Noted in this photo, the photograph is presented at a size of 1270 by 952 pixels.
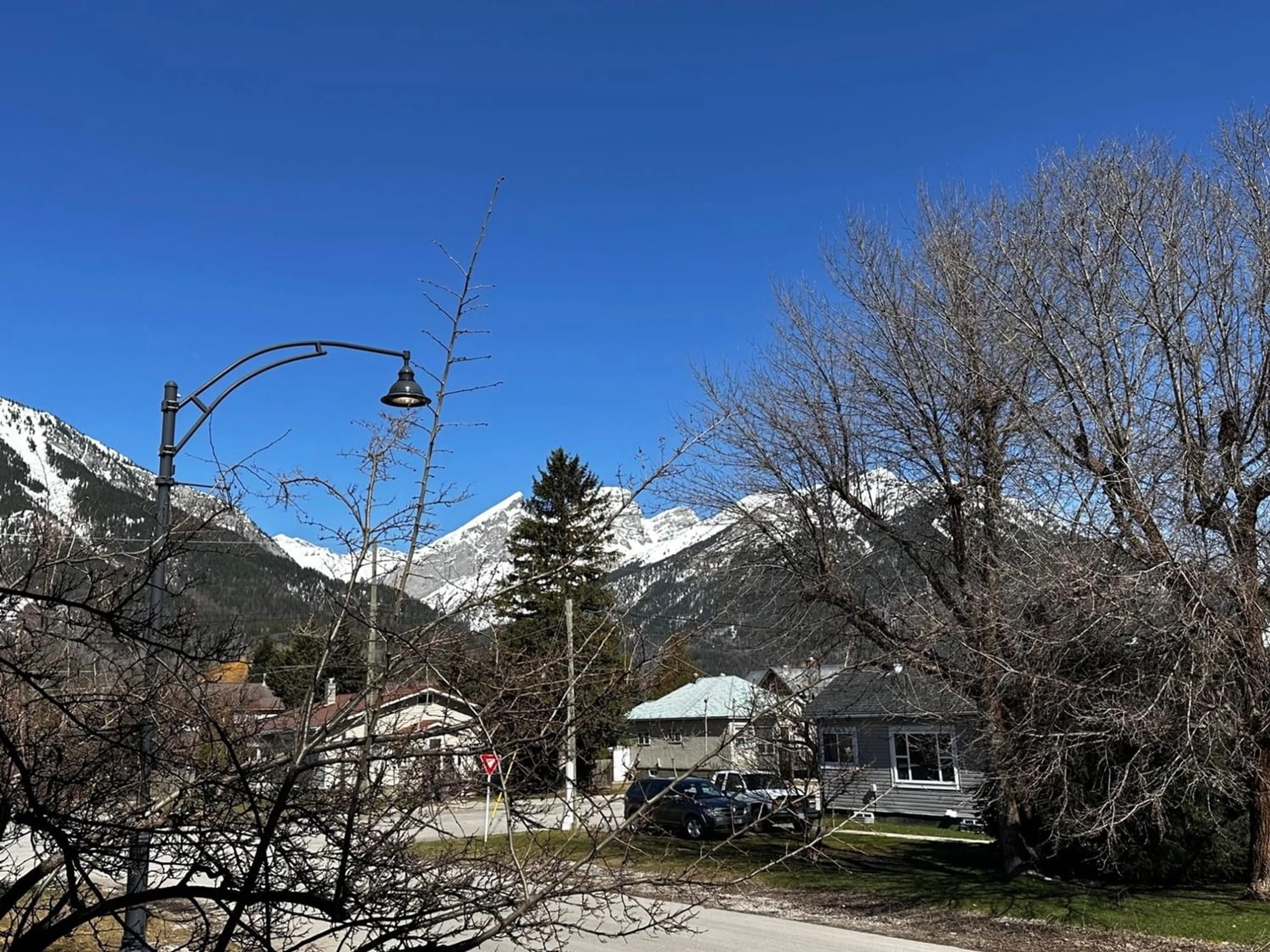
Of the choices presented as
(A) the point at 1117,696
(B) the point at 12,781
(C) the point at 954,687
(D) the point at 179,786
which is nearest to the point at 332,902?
(D) the point at 179,786

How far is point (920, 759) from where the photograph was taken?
29.6 m

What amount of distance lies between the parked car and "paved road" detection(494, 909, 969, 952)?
8522mm

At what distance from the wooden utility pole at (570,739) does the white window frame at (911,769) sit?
982 inches

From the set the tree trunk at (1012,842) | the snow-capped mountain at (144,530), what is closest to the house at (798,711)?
the snow-capped mountain at (144,530)

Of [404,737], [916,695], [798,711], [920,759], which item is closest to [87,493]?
[404,737]

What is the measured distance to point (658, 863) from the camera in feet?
13.5

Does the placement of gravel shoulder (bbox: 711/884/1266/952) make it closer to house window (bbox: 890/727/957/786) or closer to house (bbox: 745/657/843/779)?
house (bbox: 745/657/843/779)

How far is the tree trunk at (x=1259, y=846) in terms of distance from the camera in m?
13.5

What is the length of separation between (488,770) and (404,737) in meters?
0.43

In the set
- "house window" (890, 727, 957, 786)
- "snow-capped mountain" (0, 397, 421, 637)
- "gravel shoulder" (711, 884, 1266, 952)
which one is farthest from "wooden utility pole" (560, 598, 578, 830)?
"house window" (890, 727, 957, 786)

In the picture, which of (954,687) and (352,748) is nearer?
(352,748)

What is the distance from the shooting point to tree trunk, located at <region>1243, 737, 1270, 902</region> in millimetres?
13516

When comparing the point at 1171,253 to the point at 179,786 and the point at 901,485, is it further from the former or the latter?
the point at 179,786

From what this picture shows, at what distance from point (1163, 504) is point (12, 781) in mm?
12060
